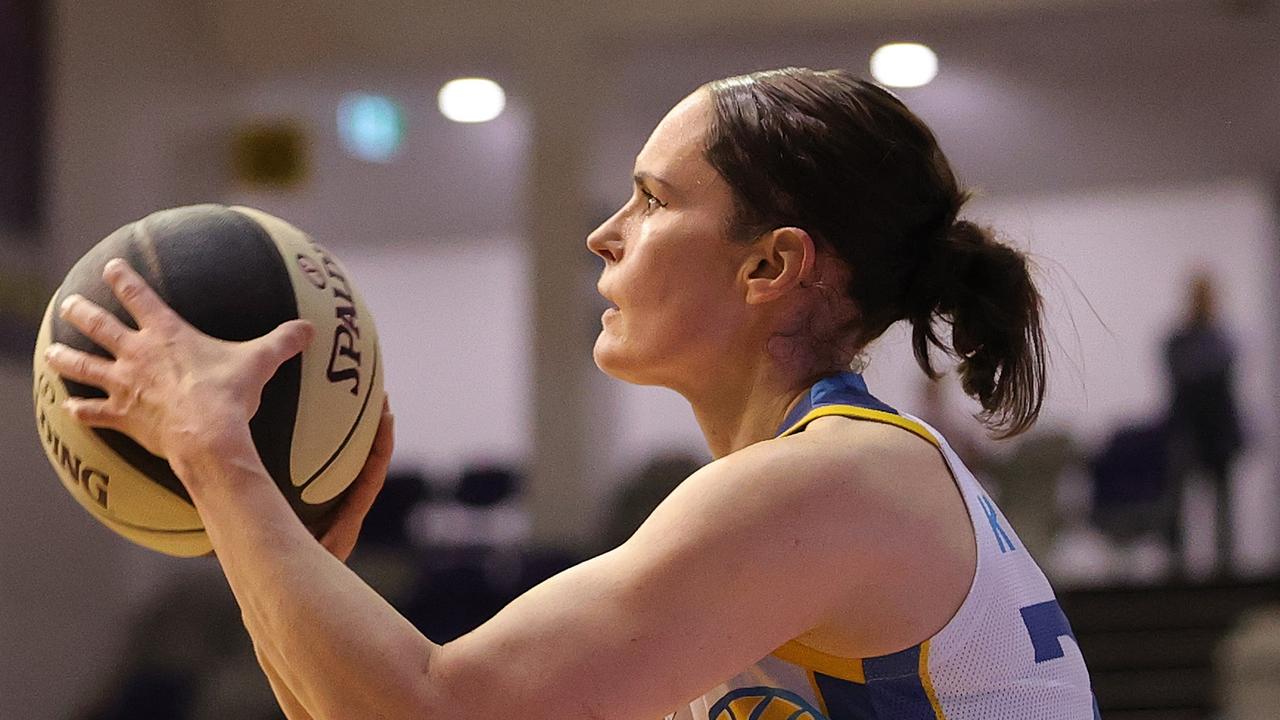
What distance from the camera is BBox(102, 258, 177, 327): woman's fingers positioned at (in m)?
1.27

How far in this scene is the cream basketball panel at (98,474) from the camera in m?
1.35

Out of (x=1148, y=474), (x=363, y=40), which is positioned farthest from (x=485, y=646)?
(x=363, y=40)

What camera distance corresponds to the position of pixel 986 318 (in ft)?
4.53

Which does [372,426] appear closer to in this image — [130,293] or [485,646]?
[130,293]

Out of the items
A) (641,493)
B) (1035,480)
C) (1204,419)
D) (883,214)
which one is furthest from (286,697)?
(1204,419)

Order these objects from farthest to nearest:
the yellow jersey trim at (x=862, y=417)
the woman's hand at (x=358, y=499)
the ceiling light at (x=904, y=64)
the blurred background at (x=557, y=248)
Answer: the ceiling light at (x=904, y=64), the blurred background at (x=557, y=248), the woman's hand at (x=358, y=499), the yellow jersey trim at (x=862, y=417)

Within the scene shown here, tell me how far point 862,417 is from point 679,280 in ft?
0.74

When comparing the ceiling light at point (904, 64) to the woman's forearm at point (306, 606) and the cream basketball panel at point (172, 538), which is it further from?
the woman's forearm at point (306, 606)

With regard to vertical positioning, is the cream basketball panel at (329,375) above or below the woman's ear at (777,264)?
below

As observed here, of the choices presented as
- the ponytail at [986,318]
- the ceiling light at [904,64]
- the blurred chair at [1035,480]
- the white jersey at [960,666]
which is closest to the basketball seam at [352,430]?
the white jersey at [960,666]

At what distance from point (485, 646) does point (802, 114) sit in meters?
0.56

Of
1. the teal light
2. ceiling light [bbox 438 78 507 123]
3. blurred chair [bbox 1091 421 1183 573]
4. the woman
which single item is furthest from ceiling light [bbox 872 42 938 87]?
the woman

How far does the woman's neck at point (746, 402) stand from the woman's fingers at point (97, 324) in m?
0.52

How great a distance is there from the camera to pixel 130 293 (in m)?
1.29
